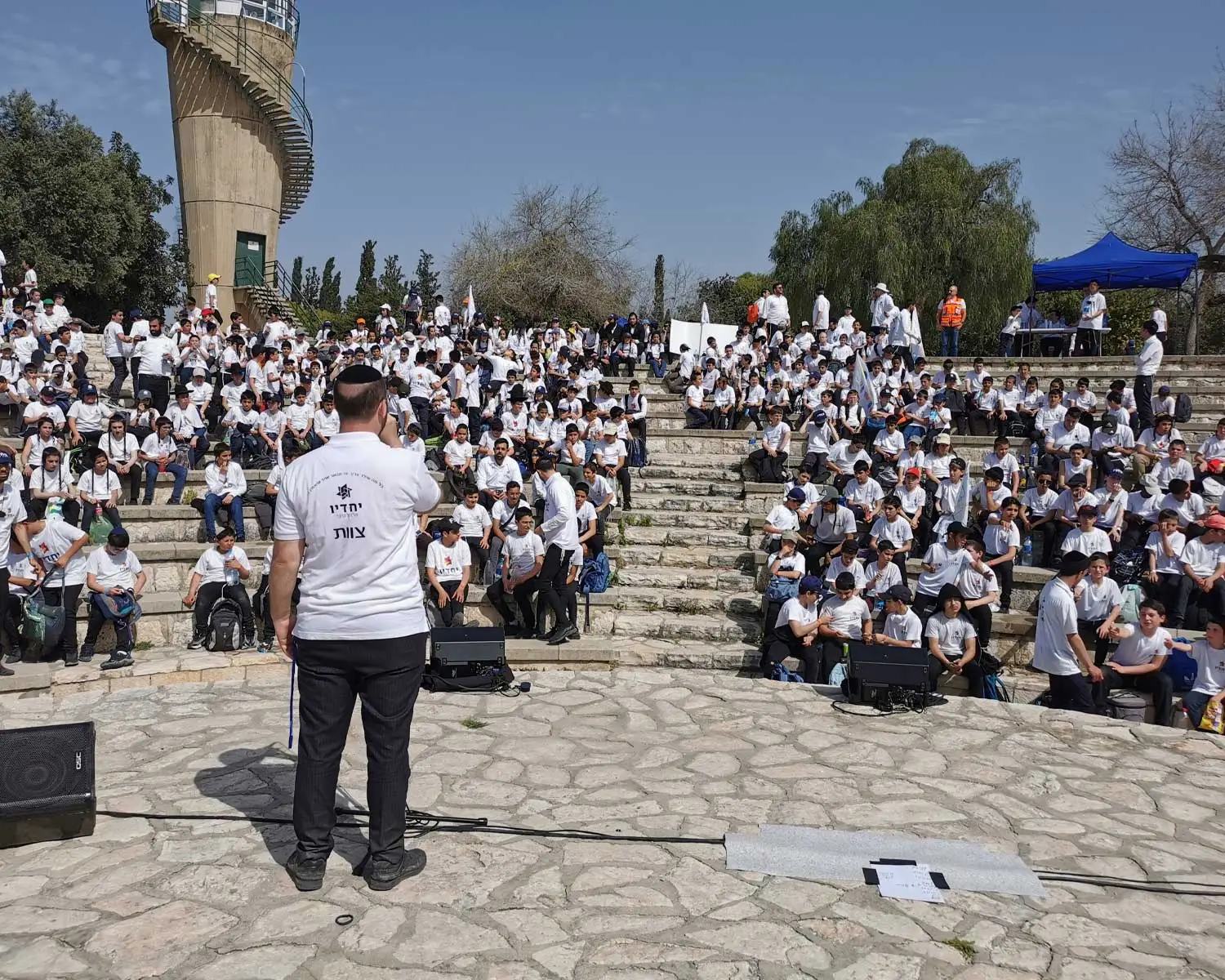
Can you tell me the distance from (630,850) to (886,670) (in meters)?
3.45

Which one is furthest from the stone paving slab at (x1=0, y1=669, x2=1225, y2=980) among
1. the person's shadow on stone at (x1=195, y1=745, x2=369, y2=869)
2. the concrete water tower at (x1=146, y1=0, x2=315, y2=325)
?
the concrete water tower at (x1=146, y1=0, x2=315, y2=325)

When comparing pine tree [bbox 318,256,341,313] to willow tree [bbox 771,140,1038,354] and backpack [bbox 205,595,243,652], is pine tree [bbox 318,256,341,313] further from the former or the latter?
backpack [bbox 205,595,243,652]

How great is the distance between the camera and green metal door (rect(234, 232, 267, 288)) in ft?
91.9

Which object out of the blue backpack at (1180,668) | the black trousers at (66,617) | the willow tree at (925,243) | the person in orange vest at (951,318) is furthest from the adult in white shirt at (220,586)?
the willow tree at (925,243)

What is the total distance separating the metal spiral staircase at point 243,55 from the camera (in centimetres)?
2680

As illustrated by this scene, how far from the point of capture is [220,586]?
9.48 m

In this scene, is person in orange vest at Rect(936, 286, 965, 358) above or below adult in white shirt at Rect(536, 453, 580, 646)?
above

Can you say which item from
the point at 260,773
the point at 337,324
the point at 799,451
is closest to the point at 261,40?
the point at 337,324

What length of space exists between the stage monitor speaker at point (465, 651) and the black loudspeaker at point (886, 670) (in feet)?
9.44

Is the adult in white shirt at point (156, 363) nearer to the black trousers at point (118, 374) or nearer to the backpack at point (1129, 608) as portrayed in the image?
the black trousers at point (118, 374)

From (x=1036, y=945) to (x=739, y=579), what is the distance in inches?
290

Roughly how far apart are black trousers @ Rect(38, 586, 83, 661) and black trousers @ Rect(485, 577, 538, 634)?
390 centimetres

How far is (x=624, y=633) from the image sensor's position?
33.5 ft

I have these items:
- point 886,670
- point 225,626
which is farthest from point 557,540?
point 886,670
